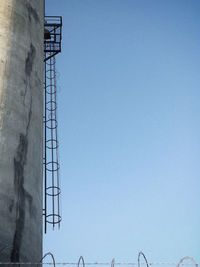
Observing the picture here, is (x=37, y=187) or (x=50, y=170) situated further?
(x=50, y=170)

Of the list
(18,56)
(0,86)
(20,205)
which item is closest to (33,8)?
(18,56)

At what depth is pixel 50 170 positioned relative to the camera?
1642cm

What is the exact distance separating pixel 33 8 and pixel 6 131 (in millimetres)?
6073

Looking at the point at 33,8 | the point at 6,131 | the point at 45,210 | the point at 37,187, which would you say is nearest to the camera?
the point at 6,131

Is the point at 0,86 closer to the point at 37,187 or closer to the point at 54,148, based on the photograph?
the point at 37,187

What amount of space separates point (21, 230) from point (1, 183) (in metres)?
1.34

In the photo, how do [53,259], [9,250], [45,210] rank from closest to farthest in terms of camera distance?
1. [53,259]
2. [9,250]
3. [45,210]

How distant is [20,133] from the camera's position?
424 inches

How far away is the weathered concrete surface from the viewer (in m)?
9.44

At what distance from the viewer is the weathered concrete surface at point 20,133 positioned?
9.44 m

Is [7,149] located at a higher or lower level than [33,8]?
lower

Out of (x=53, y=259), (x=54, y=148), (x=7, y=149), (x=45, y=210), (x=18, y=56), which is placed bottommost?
(x=53, y=259)

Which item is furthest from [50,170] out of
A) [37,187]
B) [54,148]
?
[37,187]

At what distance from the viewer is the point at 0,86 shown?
10812mm
